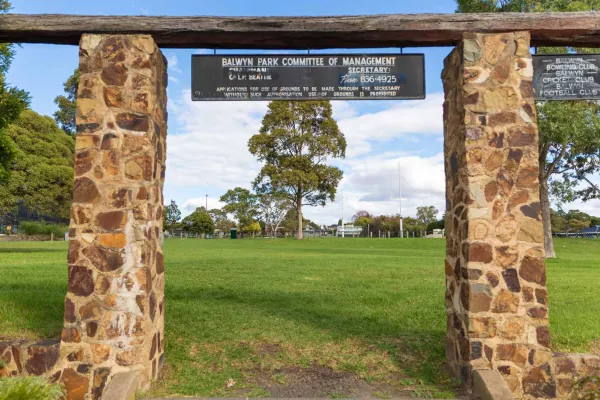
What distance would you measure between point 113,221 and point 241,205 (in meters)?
49.8

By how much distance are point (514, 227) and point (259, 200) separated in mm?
49486

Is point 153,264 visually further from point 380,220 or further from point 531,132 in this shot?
point 380,220

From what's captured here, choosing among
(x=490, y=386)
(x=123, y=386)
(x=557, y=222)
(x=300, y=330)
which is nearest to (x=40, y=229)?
(x=300, y=330)

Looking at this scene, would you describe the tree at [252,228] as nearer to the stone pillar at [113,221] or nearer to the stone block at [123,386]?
the stone pillar at [113,221]

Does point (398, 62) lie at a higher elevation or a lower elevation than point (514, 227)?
higher

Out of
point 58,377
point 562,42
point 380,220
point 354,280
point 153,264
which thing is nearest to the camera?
point 58,377

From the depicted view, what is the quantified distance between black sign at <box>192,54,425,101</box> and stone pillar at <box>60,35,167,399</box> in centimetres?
87

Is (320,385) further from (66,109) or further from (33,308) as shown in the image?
(66,109)

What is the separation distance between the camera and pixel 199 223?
2334 inches

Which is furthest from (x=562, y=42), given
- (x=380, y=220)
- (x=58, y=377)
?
A: (x=380, y=220)

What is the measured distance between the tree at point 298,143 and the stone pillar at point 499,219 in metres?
28.1

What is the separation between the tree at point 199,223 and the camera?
194 ft

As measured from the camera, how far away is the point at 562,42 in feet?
19.2

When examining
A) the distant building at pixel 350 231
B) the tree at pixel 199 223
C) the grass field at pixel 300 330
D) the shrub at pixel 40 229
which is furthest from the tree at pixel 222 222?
the grass field at pixel 300 330
